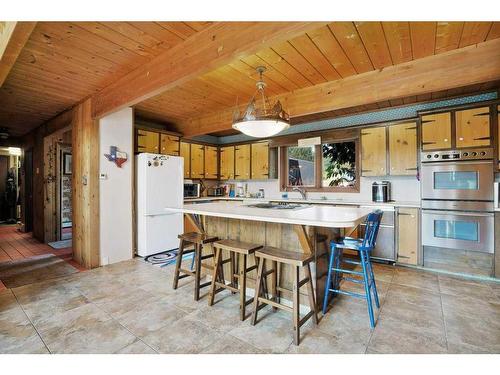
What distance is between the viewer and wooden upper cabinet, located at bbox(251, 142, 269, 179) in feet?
17.5

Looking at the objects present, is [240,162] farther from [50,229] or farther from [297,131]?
[50,229]

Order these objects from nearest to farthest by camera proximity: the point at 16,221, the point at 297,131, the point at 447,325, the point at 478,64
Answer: the point at 447,325
the point at 478,64
the point at 297,131
the point at 16,221

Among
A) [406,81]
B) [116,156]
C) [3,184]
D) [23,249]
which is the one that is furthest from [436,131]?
[3,184]

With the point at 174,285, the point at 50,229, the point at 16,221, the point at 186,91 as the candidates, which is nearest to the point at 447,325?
the point at 174,285

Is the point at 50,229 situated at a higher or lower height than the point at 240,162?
lower

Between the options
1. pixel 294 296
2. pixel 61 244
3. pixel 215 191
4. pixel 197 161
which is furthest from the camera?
pixel 215 191

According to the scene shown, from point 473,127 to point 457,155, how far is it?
366 mm

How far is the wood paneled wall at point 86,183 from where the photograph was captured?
3.56 metres

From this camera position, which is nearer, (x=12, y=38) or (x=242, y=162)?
(x=12, y=38)

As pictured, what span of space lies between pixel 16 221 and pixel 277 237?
9.08m

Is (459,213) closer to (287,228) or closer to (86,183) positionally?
(287,228)

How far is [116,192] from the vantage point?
380 centimetres

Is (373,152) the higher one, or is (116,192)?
(373,152)

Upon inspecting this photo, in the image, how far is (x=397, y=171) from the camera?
3.89 meters
